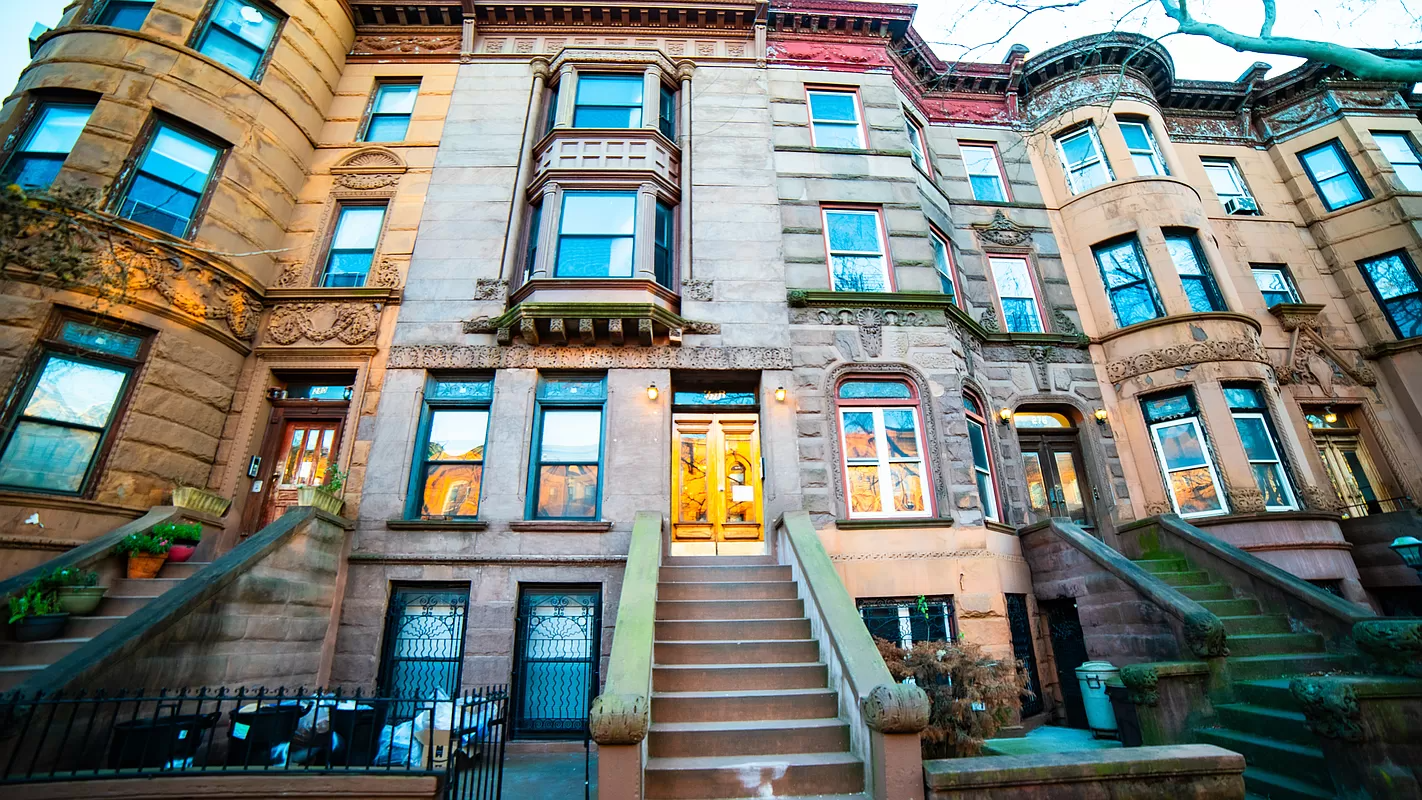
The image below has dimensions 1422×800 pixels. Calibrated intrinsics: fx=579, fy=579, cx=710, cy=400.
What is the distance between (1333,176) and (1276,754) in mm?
16868

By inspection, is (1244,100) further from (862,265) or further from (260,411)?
(260,411)

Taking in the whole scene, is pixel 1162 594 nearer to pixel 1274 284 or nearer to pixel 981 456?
pixel 981 456

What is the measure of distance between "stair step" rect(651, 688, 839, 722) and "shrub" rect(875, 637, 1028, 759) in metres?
0.91

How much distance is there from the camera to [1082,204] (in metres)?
13.6

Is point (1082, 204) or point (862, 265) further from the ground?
point (1082, 204)

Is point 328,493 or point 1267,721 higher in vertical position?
point 328,493

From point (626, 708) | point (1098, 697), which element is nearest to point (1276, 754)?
point (1098, 697)

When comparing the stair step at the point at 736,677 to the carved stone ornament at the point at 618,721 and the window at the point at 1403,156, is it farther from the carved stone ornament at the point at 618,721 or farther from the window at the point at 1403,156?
the window at the point at 1403,156

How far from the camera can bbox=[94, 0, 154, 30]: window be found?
10.1 meters

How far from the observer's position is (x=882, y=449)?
32.7ft

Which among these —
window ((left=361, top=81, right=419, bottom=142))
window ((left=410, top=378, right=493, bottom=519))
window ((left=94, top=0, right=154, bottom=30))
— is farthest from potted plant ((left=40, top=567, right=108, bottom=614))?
window ((left=94, top=0, right=154, bottom=30))

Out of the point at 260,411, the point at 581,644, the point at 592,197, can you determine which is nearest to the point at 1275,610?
the point at 581,644

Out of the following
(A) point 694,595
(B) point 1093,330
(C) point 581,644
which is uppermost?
(B) point 1093,330

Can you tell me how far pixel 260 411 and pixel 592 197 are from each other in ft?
22.6
